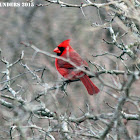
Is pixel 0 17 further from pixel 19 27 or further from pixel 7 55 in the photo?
pixel 7 55

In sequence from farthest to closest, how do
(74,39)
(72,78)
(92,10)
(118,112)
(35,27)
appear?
1. (35,27)
2. (74,39)
3. (92,10)
4. (72,78)
5. (118,112)

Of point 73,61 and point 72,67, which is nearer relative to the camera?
point 73,61

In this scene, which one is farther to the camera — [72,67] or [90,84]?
[72,67]

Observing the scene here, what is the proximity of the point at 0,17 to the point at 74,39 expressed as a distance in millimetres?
2067

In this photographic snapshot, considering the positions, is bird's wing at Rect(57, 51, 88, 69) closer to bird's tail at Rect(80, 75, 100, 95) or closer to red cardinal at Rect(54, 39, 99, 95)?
red cardinal at Rect(54, 39, 99, 95)

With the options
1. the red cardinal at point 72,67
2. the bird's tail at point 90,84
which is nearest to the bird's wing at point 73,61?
the red cardinal at point 72,67

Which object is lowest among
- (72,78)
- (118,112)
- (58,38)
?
(58,38)

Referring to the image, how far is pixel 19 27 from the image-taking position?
10.1 metres

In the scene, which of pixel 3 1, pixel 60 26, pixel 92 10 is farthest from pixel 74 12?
pixel 3 1

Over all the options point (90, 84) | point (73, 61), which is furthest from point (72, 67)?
point (90, 84)

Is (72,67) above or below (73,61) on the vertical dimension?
below

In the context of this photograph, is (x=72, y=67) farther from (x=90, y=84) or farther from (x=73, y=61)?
(x=90, y=84)

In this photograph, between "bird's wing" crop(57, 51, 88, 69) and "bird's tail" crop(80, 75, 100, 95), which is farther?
"bird's wing" crop(57, 51, 88, 69)

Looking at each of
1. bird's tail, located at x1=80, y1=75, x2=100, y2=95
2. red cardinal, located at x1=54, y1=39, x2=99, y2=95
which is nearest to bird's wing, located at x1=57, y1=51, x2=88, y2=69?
red cardinal, located at x1=54, y1=39, x2=99, y2=95
